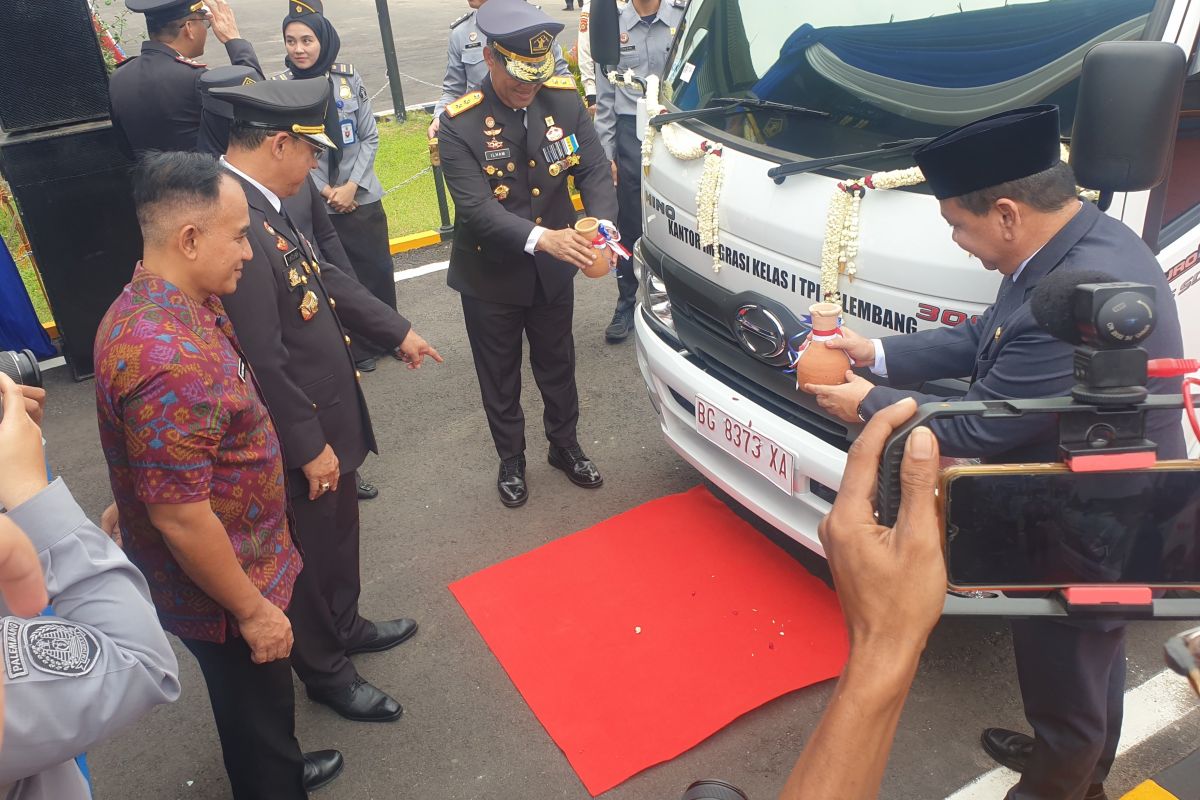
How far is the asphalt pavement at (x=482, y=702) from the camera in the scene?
9.39 ft

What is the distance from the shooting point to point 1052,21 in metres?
2.86

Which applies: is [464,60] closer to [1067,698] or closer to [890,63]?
[890,63]

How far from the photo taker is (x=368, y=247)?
18.0 ft

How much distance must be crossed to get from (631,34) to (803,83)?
2.75 metres

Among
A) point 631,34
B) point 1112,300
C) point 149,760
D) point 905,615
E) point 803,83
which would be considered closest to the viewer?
point 905,615

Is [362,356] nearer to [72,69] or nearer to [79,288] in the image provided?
[79,288]

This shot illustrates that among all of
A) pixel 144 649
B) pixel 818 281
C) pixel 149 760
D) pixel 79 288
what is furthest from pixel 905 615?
pixel 79 288

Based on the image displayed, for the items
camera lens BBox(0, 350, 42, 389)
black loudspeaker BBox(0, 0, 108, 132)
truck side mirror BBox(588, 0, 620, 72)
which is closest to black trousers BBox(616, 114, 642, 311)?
truck side mirror BBox(588, 0, 620, 72)

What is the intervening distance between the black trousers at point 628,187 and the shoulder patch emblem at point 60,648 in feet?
14.5

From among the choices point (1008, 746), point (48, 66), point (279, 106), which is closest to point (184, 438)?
point (279, 106)

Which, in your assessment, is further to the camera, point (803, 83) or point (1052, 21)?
point (803, 83)

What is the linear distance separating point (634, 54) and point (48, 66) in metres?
3.44

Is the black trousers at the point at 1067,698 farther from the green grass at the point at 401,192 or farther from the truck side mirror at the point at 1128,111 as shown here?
the green grass at the point at 401,192

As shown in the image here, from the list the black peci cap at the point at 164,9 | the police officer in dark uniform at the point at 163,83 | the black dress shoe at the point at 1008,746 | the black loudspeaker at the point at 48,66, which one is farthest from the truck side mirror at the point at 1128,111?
the black loudspeaker at the point at 48,66
